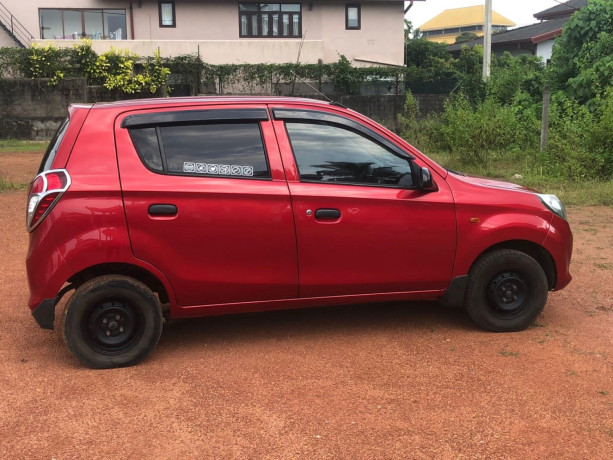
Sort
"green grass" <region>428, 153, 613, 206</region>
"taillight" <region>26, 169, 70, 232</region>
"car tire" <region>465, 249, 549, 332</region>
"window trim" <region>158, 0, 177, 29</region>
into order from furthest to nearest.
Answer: "window trim" <region>158, 0, 177, 29</region> → "green grass" <region>428, 153, 613, 206</region> → "car tire" <region>465, 249, 549, 332</region> → "taillight" <region>26, 169, 70, 232</region>

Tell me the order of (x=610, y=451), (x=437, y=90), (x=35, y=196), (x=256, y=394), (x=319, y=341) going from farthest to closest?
1. (x=437, y=90)
2. (x=319, y=341)
3. (x=35, y=196)
4. (x=256, y=394)
5. (x=610, y=451)

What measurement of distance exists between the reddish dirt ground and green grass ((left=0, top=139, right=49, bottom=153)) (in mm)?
16352

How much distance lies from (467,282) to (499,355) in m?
0.62

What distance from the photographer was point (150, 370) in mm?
4355

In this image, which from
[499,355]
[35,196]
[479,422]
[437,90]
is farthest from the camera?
[437,90]

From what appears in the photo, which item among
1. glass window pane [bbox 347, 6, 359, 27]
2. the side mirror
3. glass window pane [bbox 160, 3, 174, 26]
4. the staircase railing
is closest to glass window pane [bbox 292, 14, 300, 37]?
glass window pane [bbox 347, 6, 359, 27]

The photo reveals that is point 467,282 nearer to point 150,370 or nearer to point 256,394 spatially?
point 256,394

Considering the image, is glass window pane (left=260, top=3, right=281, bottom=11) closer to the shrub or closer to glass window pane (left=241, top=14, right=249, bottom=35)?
glass window pane (left=241, top=14, right=249, bottom=35)

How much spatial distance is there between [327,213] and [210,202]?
2.69ft

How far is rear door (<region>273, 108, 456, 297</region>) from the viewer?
457 centimetres

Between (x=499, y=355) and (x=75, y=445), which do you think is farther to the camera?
(x=499, y=355)

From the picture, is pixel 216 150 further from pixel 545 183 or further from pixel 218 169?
pixel 545 183

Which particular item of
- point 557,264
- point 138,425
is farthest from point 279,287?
point 557,264

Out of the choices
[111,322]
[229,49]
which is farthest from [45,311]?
[229,49]
